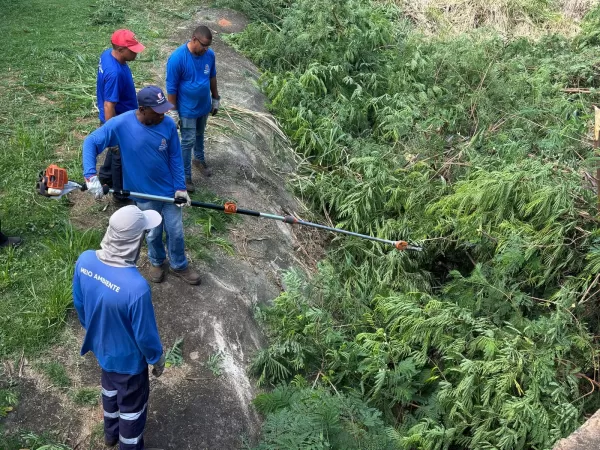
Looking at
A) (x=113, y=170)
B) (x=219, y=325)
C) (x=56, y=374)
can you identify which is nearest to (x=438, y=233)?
(x=219, y=325)

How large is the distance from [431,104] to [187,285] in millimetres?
4772

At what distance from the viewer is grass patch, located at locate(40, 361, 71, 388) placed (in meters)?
4.30

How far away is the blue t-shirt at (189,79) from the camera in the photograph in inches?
225

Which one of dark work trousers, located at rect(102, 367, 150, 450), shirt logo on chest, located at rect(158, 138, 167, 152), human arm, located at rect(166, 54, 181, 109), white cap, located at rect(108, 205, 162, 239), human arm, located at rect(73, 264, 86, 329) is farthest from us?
human arm, located at rect(166, 54, 181, 109)

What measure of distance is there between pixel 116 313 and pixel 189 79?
305cm

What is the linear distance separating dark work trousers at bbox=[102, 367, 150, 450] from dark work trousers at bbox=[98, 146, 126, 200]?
1.65 m

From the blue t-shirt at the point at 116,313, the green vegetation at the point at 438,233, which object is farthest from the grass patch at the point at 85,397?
the green vegetation at the point at 438,233

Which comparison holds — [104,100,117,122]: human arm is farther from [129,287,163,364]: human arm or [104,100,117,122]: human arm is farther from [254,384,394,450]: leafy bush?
[254,384,394,450]: leafy bush

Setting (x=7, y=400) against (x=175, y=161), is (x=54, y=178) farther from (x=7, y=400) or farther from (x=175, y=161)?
(x=7, y=400)

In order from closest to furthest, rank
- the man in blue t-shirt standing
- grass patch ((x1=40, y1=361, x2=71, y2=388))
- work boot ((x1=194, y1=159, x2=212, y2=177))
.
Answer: grass patch ((x1=40, y1=361, x2=71, y2=388)), the man in blue t-shirt standing, work boot ((x1=194, y1=159, x2=212, y2=177))

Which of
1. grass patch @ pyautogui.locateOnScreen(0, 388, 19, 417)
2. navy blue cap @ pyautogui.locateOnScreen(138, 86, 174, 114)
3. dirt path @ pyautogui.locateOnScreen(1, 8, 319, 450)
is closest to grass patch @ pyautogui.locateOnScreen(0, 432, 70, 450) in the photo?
dirt path @ pyautogui.locateOnScreen(1, 8, 319, 450)

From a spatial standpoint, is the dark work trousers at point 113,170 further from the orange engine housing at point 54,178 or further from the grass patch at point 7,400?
the grass patch at point 7,400

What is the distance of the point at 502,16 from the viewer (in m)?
11.4

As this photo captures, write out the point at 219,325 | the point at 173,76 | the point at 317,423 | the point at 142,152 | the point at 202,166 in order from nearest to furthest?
1. the point at 317,423
2. the point at 142,152
3. the point at 219,325
4. the point at 173,76
5. the point at 202,166
